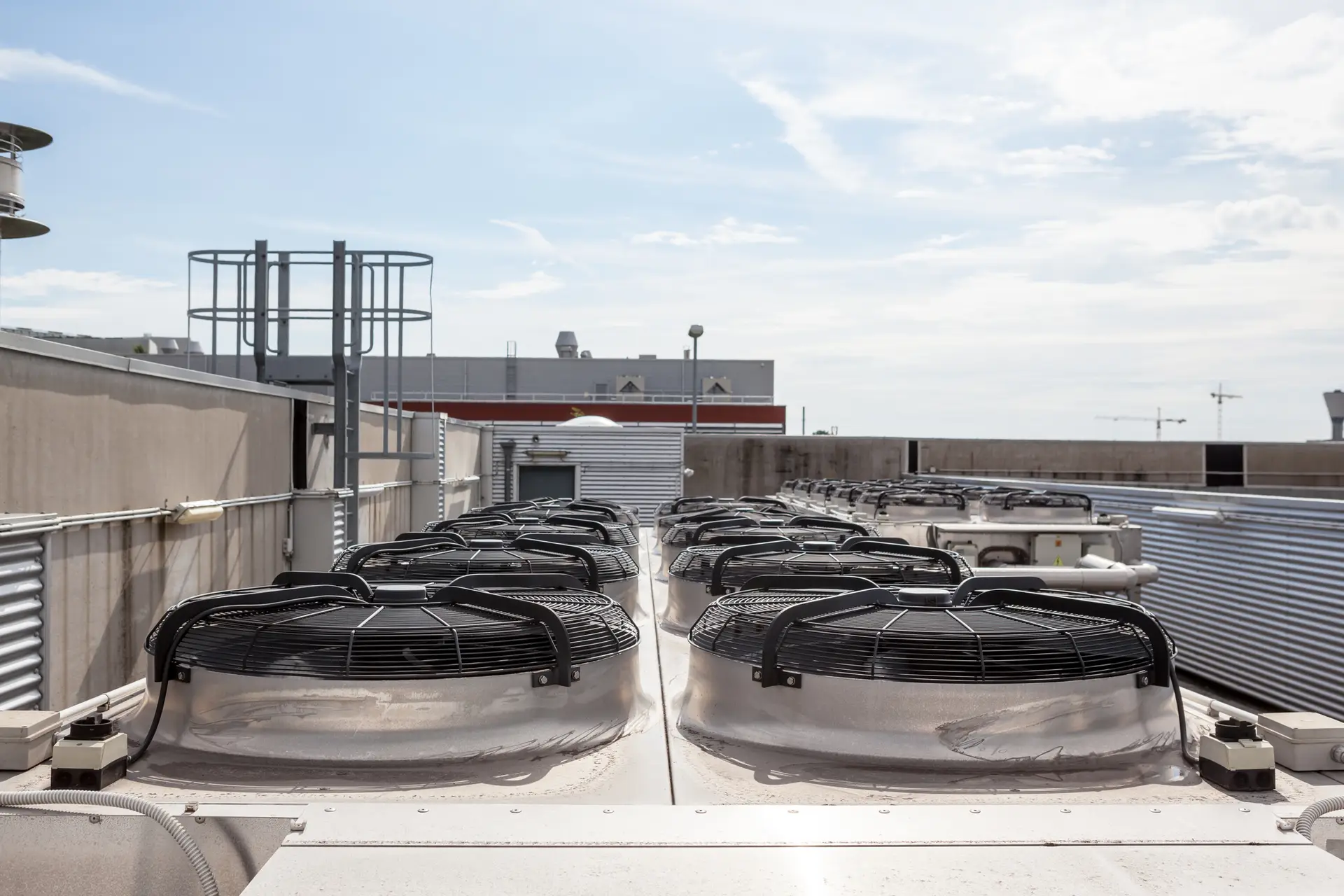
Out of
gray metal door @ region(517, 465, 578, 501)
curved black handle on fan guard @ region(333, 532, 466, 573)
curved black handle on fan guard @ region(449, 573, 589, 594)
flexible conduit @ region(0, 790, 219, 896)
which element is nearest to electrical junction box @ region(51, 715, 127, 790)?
flexible conduit @ region(0, 790, 219, 896)

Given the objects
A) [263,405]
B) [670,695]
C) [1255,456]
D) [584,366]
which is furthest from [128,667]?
[584,366]

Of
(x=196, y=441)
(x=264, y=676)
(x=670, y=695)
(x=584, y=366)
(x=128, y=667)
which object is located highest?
(x=584, y=366)

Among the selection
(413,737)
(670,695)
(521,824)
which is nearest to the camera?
(521,824)

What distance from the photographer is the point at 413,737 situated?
12.7 feet

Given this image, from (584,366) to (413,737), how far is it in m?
46.2

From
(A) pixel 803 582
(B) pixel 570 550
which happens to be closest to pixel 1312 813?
(A) pixel 803 582

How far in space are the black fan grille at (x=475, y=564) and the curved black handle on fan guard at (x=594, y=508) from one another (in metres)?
4.82

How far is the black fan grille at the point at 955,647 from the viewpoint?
4.02m

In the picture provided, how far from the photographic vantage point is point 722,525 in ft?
33.5

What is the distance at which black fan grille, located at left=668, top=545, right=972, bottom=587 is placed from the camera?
6516 millimetres

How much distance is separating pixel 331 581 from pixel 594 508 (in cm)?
816

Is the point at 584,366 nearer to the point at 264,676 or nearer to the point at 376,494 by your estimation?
the point at 376,494

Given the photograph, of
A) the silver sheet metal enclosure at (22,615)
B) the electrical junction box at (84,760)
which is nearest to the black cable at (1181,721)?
the electrical junction box at (84,760)

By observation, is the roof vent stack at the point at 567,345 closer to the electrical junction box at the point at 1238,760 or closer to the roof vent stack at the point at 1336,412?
the roof vent stack at the point at 1336,412
